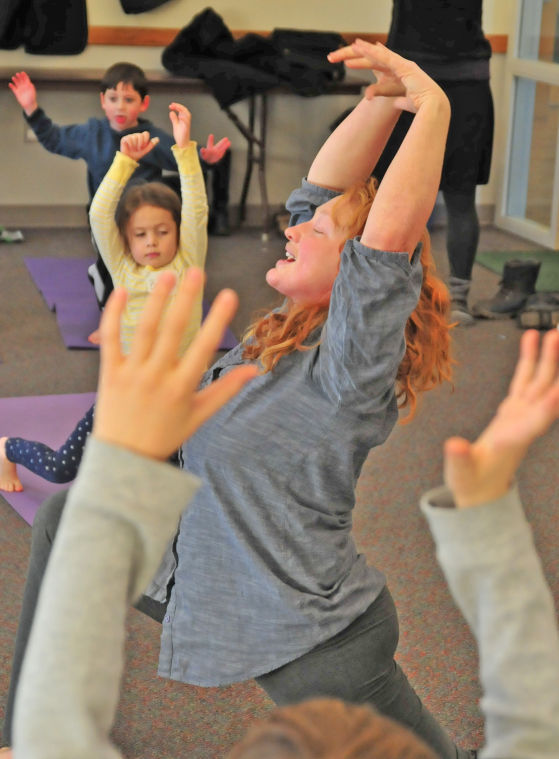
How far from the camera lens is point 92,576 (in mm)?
737

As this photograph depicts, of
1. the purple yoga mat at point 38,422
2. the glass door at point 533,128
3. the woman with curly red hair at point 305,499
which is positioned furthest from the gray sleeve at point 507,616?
the glass door at point 533,128

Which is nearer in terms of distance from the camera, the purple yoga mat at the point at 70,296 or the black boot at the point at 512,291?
the purple yoga mat at the point at 70,296

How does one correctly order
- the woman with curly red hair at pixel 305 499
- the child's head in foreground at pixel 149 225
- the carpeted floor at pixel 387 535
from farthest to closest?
the child's head in foreground at pixel 149 225
the carpeted floor at pixel 387 535
the woman with curly red hair at pixel 305 499

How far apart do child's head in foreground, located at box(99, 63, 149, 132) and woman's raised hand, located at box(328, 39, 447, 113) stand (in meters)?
3.20

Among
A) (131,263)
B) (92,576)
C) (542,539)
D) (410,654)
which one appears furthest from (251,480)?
(131,263)

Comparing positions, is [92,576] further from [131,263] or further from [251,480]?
[131,263]

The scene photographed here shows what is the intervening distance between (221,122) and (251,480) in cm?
500

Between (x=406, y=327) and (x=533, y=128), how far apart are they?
16.5 ft

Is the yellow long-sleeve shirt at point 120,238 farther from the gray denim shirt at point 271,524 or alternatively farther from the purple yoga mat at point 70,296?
the gray denim shirt at point 271,524

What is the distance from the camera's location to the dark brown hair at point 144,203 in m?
3.31

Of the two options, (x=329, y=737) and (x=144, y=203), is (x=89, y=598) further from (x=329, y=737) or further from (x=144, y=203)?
(x=144, y=203)

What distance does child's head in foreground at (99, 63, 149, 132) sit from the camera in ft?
14.8

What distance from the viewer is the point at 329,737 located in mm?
703

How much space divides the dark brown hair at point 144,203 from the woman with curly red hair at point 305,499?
74.2 inches
